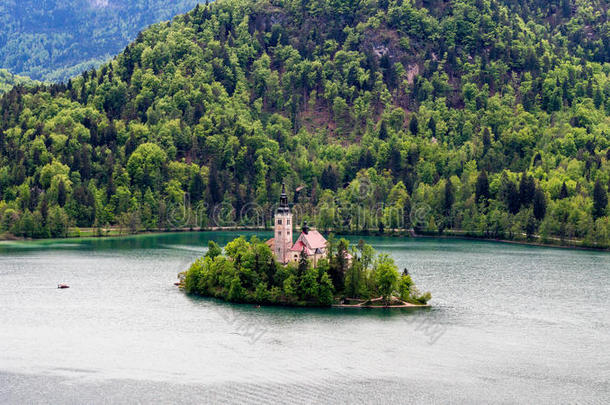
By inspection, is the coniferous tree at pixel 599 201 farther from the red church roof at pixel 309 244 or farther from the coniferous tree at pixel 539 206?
the red church roof at pixel 309 244

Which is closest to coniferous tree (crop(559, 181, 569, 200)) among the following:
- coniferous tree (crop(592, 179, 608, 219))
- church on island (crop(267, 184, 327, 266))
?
coniferous tree (crop(592, 179, 608, 219))

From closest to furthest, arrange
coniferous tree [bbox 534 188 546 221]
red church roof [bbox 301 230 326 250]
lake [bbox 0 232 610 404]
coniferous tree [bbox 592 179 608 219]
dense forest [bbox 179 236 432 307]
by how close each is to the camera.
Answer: lake [bbox 0 232 610 404], dense forest [bbox 179 236 432 307], red church roof [bbox 301 230 326 250], coniferous tree [bbox 592 179 608 219], coniferous tree [bbox 534 188 546 221]

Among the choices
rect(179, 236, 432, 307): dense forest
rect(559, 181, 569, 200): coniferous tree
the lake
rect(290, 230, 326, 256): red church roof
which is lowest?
the lake

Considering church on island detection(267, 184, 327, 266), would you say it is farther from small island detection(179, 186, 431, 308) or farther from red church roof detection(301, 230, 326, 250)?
small island detection(179, 186, 431, 308)

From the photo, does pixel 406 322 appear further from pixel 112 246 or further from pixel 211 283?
pixel 112 246

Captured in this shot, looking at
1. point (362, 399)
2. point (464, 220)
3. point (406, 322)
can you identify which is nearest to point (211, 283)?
point (406, 322)
